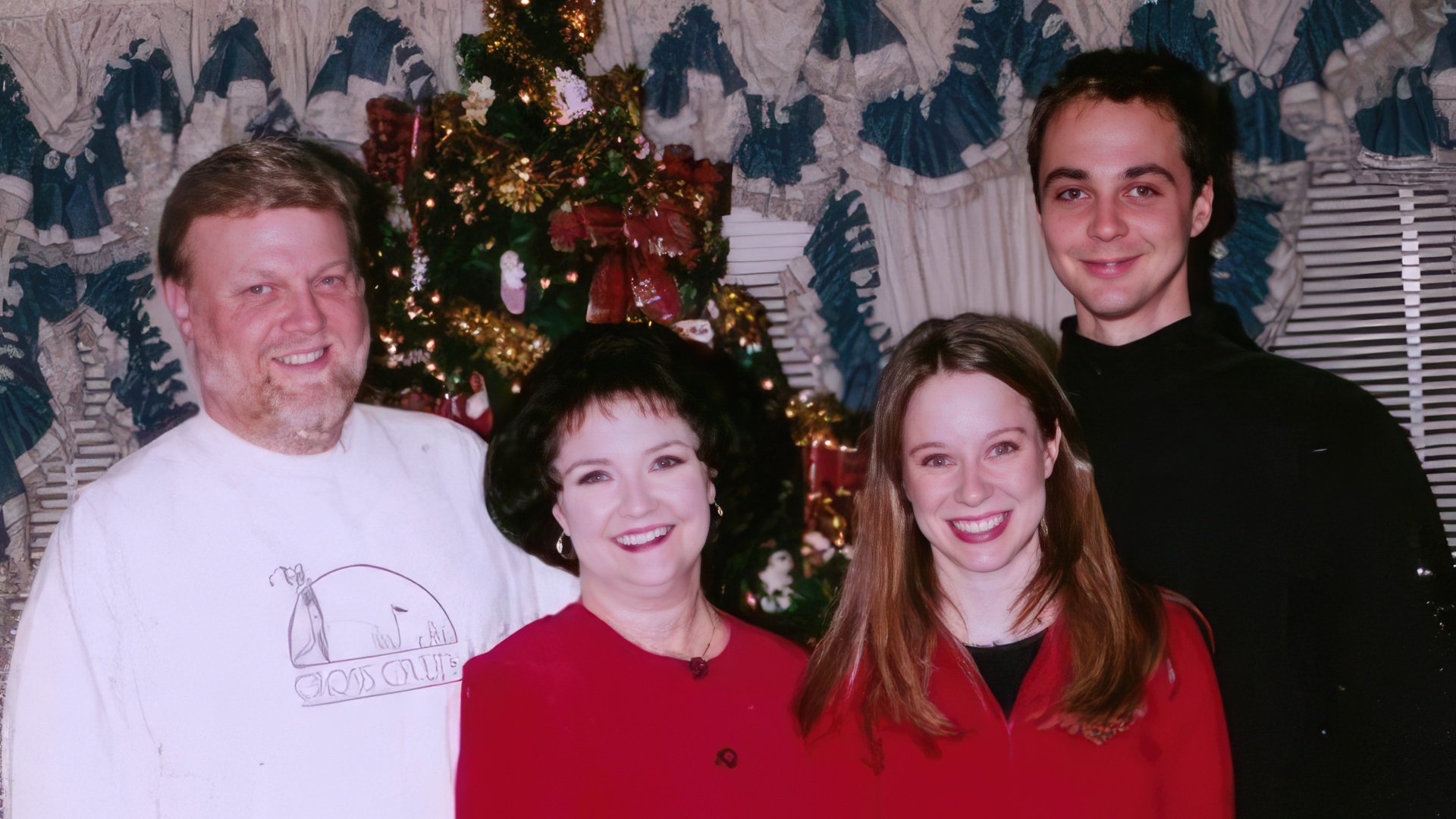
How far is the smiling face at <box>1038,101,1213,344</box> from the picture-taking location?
2279 millimetres

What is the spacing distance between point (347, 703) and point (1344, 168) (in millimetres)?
3572

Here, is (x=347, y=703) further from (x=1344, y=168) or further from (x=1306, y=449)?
(x=1344, y=168)

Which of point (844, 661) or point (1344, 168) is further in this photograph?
point (1344, 168)

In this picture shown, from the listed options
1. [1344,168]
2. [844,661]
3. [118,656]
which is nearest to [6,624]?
[118,656]

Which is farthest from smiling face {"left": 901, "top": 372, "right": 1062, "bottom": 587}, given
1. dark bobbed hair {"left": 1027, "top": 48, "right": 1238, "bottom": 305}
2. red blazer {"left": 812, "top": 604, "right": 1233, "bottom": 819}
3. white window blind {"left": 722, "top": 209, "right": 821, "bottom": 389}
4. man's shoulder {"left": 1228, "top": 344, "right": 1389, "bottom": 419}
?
white window blind {"left": 722, "top": 209, "right": 821, "bottom": 389}

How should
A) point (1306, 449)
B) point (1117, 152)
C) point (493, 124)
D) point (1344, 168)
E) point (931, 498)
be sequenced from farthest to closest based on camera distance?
point (1344, 168) < point (493, 124) < point (1117, 152) < point (1306, 449) < point (931, 498)

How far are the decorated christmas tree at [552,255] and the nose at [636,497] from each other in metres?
0.92

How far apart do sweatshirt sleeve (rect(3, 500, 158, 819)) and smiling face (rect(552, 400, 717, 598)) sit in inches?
36.0

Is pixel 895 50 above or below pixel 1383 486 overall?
above

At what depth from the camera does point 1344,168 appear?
144 inches

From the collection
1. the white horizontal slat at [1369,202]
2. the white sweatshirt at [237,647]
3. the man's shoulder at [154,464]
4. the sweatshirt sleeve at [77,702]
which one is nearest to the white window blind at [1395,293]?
the white horizontal slat at [1369,202]

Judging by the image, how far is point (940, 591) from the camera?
211 centimetres

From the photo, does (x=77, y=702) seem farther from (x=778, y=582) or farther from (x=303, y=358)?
(x=778, y=582)

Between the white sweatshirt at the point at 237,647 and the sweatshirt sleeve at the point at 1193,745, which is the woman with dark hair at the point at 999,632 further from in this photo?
the white sweatshirt at the point at 237,647
